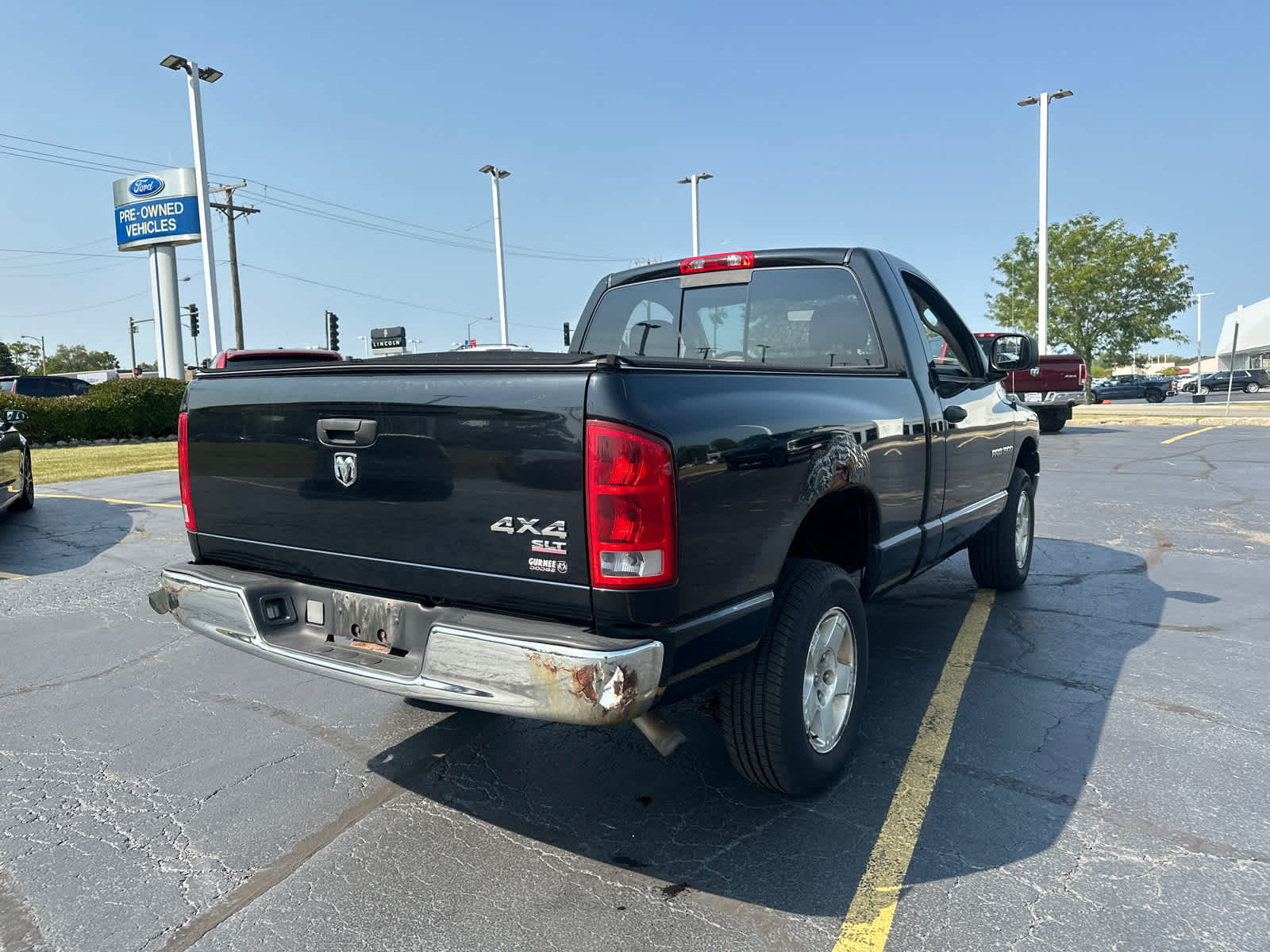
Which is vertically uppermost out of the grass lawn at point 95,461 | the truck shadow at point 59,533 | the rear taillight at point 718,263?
the rear taillight at point 718,263

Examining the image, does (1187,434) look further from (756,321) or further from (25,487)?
(25,487)

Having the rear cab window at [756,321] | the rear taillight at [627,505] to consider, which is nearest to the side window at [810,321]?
the rear cab window at [756,321]

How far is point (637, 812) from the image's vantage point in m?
3.01

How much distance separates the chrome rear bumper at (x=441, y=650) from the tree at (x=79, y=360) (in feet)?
374

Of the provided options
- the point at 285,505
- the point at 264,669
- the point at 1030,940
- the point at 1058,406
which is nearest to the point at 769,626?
the point at 1030,940

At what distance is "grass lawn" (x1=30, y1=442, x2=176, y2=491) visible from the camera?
548 inches

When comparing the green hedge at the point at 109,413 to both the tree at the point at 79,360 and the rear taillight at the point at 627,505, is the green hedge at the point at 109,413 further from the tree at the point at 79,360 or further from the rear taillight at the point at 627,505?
the tree at the point at 79,360

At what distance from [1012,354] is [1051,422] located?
17.2 metres

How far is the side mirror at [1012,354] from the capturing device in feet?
15.7

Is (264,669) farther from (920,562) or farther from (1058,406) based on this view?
(1058,406)

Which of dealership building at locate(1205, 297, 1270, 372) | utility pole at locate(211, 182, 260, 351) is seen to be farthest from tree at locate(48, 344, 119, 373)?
dealership building at locate(1205, 297, 1270, 372)

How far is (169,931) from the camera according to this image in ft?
7.84

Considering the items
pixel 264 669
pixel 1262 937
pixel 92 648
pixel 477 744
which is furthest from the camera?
pixel 92 648

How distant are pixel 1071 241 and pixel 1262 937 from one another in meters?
47.7
